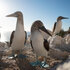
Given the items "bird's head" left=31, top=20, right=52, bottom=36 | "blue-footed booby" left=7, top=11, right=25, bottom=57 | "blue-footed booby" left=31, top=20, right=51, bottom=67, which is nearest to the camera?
"blue-footed booby" left=31, top=20, right=51, bottom=67

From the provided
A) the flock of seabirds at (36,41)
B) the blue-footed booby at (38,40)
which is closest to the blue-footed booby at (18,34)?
the flock of seabirds at (36,41)

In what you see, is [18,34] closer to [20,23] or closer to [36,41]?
[20,23]

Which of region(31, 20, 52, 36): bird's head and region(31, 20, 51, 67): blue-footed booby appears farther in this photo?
region(31, 20, 52, 36): bird's head

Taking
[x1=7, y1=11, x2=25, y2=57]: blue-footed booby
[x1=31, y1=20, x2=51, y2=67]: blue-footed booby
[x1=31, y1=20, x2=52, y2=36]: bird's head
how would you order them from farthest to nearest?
[x1=7, y1=11, x2=25, y2=57]: blue-footed booby
[x1=31, y1=20, x2=52, y2=36]: bird's head
[x1=31, y1=20, x2=51, y2=67]: blue-footed booby

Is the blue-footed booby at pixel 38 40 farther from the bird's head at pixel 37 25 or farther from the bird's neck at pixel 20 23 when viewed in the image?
the bird's neck at pixel 20 23

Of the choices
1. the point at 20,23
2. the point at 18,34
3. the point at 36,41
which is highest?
the point at 20,23

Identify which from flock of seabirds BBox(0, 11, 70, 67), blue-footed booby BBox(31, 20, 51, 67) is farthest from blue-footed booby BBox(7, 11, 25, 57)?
blue-footed booby BBox(31, 20, 51, 67)

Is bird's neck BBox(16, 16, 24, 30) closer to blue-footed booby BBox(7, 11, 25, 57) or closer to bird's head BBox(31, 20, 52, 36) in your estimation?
blue-footed booby BBox(7, 11, 25, 57)

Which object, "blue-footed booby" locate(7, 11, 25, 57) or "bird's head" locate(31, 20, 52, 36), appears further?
"blue-footed booby" locate(7, 11, 25, 57)

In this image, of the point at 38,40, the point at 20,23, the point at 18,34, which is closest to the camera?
the point at 38,40

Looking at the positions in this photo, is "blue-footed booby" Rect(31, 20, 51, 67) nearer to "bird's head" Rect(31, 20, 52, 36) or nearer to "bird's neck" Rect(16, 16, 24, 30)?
"bird's head" Rect(31, 20, 52, 36)

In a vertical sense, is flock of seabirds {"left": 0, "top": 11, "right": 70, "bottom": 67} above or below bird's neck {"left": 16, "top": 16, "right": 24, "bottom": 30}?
below

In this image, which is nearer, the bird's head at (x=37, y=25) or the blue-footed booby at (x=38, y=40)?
the blue-footed booby at (x=38, y=40)

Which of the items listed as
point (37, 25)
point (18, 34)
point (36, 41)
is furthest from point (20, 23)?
point (36, 41)
